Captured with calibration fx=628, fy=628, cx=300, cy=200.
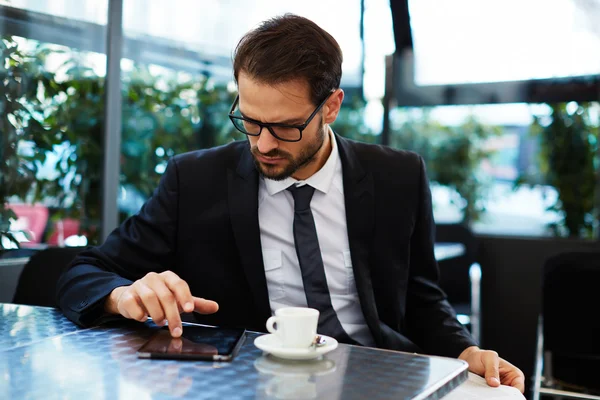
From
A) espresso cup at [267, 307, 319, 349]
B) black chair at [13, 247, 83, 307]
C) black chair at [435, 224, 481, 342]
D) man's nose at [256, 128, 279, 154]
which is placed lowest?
black chair at [435, 224, 481, 342]

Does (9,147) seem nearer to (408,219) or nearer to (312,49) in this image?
(312,49)

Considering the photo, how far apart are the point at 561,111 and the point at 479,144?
0.82m

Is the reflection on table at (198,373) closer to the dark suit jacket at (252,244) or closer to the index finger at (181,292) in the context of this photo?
the index finger at (181,292)

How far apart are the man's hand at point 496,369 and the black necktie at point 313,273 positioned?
1.21 ft

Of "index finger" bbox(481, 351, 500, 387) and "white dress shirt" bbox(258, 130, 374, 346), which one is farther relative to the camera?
"white dress shirt" bbox(258, 130, 374, 346)

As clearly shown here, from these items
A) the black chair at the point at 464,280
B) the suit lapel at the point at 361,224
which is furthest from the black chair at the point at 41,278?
the black chair at the point at 464,280

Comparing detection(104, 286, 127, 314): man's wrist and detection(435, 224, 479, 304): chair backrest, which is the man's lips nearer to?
detection(104, 286, 127, 314): man's wrist

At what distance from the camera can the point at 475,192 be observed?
4832 millimetres

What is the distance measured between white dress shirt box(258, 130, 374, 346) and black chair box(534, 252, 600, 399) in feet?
3.79

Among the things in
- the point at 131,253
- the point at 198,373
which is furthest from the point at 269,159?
the point at 198,373

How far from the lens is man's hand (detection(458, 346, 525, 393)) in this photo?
4.25 ft

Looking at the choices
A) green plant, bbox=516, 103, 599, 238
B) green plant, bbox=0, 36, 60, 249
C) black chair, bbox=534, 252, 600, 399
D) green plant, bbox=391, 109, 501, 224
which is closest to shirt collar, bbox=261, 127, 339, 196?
green plant, bbox=0, 36, 60, 249

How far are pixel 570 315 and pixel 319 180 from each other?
1383 mm

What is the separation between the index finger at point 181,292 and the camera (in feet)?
3.77
